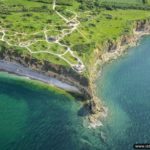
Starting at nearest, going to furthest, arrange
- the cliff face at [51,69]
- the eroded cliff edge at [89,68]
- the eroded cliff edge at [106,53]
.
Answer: the eroded cliff edge at [106,53]
the eroded cliff edge at [89,68]
the cliff face at [51,69]

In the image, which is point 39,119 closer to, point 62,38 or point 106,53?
point 62,38

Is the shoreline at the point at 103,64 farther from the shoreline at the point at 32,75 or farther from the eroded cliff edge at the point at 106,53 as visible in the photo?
the shoreline at the point at 32,75

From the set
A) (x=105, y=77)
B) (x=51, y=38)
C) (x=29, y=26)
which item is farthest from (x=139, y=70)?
(x=29, y=26)

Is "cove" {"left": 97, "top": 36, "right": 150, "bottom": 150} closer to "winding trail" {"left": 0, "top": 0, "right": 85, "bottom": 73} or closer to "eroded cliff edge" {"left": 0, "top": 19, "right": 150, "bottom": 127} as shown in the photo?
"eroded cliff edge" {"left": 0, "top": 19, "right": 150, "bottom": 127}

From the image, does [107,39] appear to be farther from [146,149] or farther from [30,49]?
[146,149]

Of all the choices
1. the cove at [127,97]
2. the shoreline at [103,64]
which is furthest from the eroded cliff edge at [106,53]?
the cove at [127,97]

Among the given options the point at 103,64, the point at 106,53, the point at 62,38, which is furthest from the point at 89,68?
the point at 62,38
